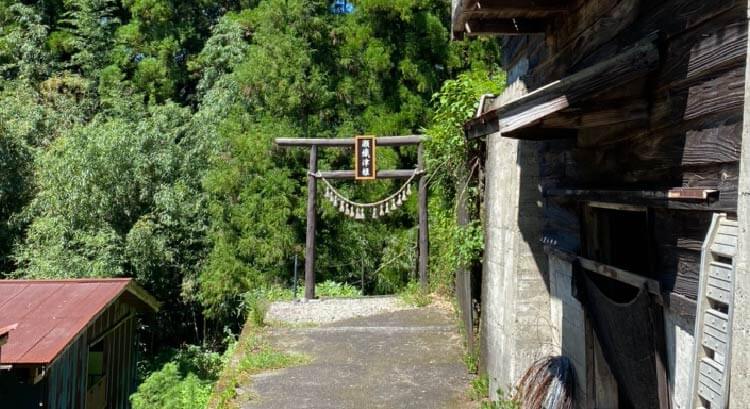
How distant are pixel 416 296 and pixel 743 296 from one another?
943cm

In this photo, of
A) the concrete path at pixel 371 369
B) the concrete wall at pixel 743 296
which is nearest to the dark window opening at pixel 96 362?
the concrete path at pixel 371 369

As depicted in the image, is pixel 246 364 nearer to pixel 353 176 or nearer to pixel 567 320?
pixel 567 320

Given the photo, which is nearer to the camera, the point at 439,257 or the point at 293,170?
the point at 439,257

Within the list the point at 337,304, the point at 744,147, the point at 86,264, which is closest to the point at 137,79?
the point at 86,264

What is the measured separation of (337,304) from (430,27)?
25.0 ft

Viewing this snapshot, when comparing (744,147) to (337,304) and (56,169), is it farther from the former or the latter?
(56,169)

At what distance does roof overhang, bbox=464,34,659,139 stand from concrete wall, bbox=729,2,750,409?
79 centimetres

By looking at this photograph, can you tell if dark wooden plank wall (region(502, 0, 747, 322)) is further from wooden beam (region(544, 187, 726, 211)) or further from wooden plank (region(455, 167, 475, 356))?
wooden plank (region(455, 167, 475, 356))

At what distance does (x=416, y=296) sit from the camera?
1127 cm

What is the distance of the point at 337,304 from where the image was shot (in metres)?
11.3

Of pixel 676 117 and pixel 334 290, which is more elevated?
pixel 676 117

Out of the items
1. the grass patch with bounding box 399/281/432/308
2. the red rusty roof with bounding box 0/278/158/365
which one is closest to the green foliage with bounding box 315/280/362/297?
the grass patch with bounding box 399/281/432/308

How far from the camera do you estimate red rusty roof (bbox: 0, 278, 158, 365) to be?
6.73 meters

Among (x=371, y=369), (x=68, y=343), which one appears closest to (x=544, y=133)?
(x=371, y=369)
